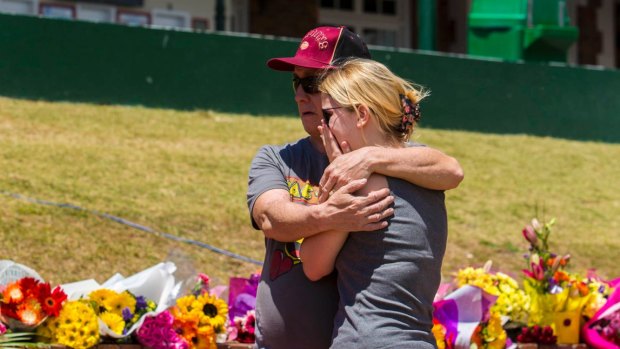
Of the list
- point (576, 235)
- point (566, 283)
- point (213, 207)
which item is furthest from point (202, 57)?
point (566, 283)

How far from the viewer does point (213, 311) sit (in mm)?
4516

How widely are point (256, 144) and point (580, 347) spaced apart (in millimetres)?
5112

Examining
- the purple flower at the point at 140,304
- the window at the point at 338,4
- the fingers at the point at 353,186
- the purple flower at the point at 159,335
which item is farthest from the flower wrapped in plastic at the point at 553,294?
the window at the point at 338,4

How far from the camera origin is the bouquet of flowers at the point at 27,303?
159 inches

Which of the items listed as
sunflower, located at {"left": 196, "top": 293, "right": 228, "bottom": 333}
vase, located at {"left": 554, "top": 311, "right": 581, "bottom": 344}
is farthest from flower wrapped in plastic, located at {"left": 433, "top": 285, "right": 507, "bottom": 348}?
sunflower, located at {"left": 196, "top": 293, "right": 228, "bottom": 333}

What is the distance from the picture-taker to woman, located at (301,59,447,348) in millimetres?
2588

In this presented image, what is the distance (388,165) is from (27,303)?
2046mm

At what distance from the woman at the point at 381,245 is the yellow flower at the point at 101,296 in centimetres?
192

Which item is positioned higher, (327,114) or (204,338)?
(327,114)

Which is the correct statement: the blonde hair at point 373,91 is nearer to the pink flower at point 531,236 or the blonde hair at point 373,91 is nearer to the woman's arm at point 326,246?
the woman's arm at point 326,246

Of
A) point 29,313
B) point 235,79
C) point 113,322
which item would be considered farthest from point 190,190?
point 29,313

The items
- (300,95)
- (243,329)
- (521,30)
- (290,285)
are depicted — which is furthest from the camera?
(521,30)

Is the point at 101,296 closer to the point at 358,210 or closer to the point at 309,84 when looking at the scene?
the point at 309,84

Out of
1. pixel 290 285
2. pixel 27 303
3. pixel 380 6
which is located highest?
pixel 290 285
